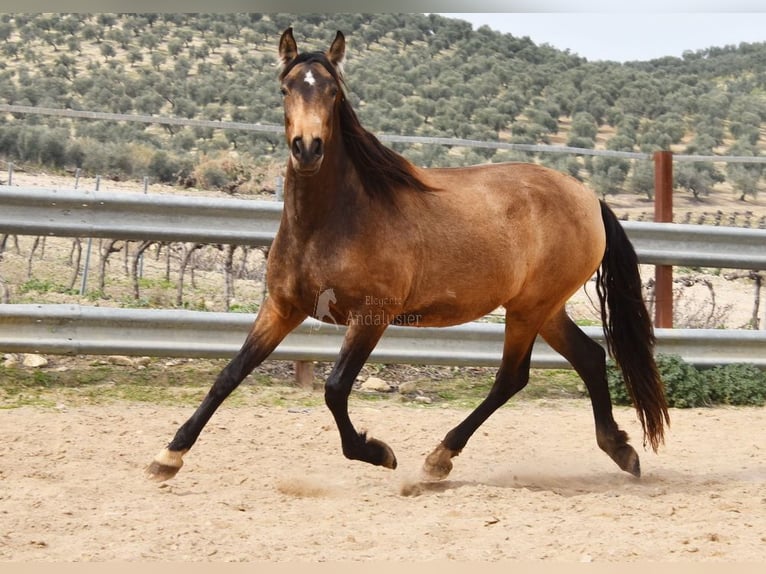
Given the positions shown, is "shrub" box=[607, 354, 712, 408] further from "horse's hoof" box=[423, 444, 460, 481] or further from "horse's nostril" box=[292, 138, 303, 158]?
"horse's nostril" box=[292, 138, 303, 158]

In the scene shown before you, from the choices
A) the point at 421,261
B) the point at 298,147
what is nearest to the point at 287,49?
the point at 298,147

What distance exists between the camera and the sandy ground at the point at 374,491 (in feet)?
10.9

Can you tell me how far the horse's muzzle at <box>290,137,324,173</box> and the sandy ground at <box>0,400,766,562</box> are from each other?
1487 millimetres

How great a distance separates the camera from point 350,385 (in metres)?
4.52

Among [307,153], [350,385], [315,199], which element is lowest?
[350,385]

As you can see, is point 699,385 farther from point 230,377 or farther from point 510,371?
point 230,377

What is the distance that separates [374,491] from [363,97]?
71.1 ft

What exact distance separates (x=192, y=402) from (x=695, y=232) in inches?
154

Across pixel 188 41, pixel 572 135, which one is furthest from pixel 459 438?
pixel 188 41

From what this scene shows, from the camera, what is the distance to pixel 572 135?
89.2ft

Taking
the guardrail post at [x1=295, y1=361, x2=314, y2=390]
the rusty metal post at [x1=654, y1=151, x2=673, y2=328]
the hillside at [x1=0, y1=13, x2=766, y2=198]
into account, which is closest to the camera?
the guardrail post at [x1=295, y1=361, x2=314, y2=390]

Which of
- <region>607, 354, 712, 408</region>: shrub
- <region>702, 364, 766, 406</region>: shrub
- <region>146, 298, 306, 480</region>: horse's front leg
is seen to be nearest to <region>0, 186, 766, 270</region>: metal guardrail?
<region>607, 354, 712, 408</region>: shrub

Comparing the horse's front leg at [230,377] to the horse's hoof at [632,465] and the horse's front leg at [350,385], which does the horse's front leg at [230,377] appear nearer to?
the horse's front leg at [350,385]

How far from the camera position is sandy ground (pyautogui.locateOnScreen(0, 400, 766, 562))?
3.32m
